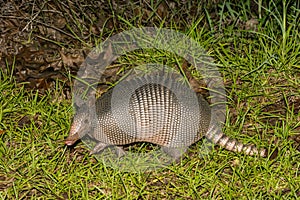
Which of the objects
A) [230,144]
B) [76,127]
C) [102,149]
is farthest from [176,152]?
[76,127]

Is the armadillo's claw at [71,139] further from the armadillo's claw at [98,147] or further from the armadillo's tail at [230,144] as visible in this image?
the armadillo's tail at [230,144]

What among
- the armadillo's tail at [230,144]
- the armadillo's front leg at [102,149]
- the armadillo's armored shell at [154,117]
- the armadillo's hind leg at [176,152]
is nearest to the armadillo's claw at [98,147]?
the armadillo's front leg at [102,149]

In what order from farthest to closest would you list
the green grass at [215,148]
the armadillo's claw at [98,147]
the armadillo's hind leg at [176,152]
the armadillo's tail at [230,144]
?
the armadillo's claw at [98,147] < the armadillo's hind leg at [176,152] < the armadillo's tail at [230,144] < the green grass at [215,148]

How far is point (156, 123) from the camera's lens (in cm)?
448

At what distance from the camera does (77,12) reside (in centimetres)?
589

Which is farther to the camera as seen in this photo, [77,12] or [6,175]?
[77,12]

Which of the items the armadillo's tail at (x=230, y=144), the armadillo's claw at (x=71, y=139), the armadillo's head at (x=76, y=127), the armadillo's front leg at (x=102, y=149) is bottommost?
the armadillo's front leg at (x=102, y=149)

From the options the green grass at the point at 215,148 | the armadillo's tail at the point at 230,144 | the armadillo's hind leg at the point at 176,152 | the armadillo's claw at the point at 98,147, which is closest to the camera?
the green grass at the point at 215,148

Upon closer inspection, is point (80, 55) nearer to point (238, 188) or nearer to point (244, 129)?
point (244, 129)

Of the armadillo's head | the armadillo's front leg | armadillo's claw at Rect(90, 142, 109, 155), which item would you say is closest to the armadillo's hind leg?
the armadillo's front leg

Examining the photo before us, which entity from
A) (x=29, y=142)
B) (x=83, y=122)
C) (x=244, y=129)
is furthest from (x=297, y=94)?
(x=29, y=142)

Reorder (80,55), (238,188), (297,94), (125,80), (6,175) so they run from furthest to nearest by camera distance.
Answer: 1. (80,55)
2. (125,80)
3. (297,94)
4. (6,175)
5. (238,188)

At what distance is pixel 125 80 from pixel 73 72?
598 millimetres

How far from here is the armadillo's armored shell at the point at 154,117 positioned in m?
4.45
